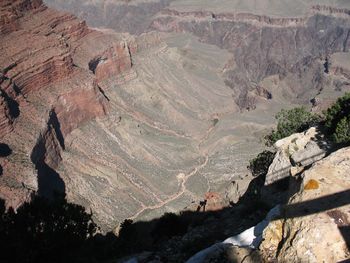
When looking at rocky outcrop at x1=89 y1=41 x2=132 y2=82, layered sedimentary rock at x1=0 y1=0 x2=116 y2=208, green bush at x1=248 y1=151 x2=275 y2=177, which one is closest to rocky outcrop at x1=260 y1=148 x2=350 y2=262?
green bush at x1=248 y1=151 x2=275 y2=177

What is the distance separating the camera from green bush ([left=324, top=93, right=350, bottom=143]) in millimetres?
32188

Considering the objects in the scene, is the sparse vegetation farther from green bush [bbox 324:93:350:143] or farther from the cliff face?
the cliff face

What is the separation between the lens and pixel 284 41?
194125 millimetres

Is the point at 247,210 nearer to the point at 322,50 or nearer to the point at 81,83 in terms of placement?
the point at 81,83

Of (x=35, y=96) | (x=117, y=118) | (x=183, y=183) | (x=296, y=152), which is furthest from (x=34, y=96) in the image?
(x=296, y=152)

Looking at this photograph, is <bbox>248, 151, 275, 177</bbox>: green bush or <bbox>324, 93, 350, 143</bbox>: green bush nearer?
<bbox>324, 93, 350, 143</bbox>: green bush

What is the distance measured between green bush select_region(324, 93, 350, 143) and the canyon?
1173 centimetres

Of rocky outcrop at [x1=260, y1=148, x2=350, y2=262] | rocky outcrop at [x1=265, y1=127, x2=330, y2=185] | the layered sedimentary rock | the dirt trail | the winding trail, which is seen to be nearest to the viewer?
rocky outcrop at [x1=260, y1=148, x2=350, y2=262]

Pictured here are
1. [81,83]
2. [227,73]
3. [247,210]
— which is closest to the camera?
[247,210]

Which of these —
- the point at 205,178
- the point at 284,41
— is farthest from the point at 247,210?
the point at 284,41

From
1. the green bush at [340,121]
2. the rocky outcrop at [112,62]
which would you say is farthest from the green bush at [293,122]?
the rocky outcrop at [112,62]

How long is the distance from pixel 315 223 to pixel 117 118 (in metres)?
63.3

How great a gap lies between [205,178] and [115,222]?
21359 mm

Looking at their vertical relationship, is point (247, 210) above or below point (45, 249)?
below
